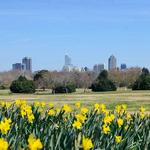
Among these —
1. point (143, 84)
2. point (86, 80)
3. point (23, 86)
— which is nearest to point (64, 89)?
point (23, 86)

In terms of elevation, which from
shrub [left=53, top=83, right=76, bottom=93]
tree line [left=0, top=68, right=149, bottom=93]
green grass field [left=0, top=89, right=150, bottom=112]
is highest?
tree line [left=0, top=68, right=149, bottom=93]

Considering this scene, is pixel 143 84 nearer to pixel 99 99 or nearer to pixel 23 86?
pixel 23 86

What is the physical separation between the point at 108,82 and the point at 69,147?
29.5 m

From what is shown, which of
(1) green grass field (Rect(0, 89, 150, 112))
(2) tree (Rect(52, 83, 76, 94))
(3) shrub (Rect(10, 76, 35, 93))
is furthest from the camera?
(2) tree (Rect(52, 83, 76, 94))

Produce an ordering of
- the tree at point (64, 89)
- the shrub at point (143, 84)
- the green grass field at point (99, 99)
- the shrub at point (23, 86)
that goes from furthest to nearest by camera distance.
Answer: the shrub at point (143, 84) → the tree at point (64, 89) → the shrub at point (23, 86) → the green grass field at point (99, 99)

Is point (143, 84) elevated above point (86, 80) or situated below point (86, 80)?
below

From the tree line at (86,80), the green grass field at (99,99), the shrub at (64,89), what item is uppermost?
the tree line at (86,80)

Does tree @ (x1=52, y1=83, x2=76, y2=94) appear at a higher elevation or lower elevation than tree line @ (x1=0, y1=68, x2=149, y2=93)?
lower

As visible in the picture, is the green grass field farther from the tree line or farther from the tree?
the tree line

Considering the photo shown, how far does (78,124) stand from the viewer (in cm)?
634

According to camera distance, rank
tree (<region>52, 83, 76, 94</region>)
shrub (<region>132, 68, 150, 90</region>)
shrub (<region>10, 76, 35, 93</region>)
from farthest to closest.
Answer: shrub (<region>132, 68, 150, 90</region>) → tree (<region>52, 83, 76, 94</region>) → shrub (<region>10, 76, 35, 93</region>)

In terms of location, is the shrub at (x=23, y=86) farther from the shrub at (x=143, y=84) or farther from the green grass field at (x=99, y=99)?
the green grass field at (x=99, y=99)

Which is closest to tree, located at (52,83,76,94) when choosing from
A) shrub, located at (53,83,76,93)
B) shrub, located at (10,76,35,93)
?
shrub, located at (53,83,76,93)

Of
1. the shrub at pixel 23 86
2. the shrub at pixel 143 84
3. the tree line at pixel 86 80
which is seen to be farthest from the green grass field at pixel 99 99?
the shrub at pixel 143 84
